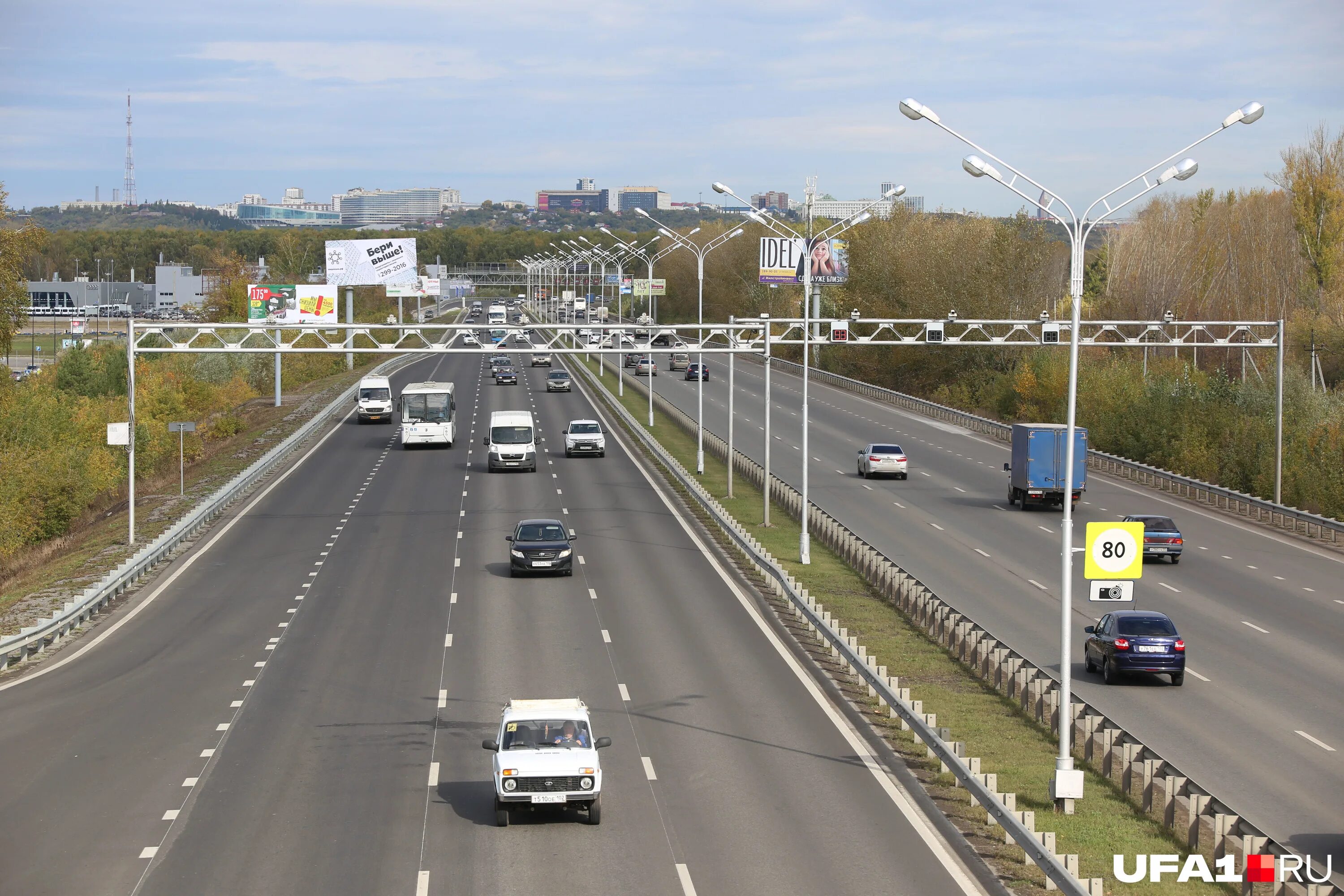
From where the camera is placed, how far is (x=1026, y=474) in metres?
52.0

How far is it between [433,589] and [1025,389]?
59.7 metres

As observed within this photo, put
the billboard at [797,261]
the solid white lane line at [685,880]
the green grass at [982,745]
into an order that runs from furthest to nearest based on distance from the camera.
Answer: the billboard at [797,261]
the green grass at [982,745]
the solid white lane line at [685,880]

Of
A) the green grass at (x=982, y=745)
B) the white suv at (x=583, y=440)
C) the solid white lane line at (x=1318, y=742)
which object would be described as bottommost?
the solid white lane line at (x=1318, y=742)

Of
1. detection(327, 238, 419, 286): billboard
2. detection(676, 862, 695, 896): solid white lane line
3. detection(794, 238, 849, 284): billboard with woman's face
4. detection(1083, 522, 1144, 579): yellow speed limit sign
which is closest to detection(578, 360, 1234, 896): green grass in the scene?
detection(1083, 522, 1144, 579): yellow speed limit sign

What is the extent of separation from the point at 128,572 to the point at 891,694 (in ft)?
71.3

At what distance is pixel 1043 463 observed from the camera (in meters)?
51.7

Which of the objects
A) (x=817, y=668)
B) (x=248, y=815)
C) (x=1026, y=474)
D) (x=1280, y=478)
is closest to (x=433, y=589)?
(x=817, y=668)

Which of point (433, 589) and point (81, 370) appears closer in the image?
point (433, 589)

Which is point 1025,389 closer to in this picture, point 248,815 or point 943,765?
point 943,765

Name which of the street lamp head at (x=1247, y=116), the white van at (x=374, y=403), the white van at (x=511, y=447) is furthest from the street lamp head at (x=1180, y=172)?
the white van at (x=374, y=403)

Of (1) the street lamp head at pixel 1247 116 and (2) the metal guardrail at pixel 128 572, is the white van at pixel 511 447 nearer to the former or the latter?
(2) the metal guardrail at pixel 128 572

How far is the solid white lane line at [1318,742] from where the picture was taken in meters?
24.0

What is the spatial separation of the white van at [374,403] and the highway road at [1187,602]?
1936 centimetres

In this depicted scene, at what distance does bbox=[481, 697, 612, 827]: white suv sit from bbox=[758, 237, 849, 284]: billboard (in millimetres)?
25451
